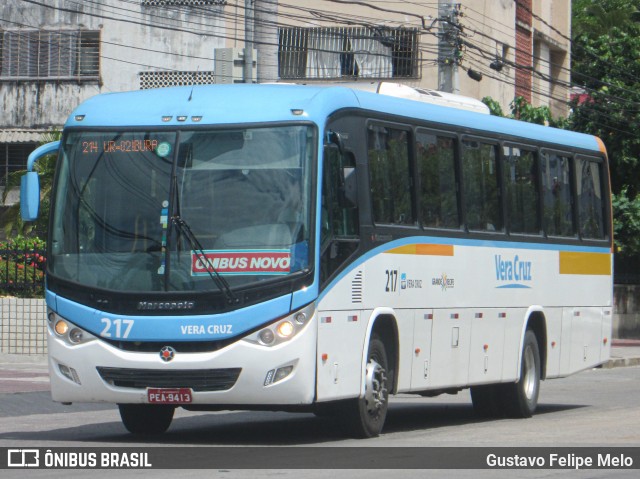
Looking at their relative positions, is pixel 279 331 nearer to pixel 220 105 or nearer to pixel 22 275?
pixel 220 105

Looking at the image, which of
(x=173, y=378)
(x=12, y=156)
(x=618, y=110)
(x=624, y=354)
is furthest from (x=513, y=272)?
(x=12, y=156)

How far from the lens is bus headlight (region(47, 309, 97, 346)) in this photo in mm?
12134

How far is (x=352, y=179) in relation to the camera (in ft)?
40.7

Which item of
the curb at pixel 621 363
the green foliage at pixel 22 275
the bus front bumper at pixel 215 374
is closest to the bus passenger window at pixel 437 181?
the bus front bumper at pixel 215 374

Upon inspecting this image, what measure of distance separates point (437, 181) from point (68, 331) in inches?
171

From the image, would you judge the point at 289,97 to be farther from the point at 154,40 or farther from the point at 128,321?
the point at 154,40

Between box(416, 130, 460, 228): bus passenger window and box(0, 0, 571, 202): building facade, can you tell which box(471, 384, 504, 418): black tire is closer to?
box(416, 130, 460, 228): bus passenger window

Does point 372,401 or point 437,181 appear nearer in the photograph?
point 372,401

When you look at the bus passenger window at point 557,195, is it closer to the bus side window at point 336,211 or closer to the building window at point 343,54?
the bus side window at point 336,211

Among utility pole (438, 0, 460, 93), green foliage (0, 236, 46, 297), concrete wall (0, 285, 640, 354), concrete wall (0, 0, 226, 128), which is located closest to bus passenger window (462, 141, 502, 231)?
concrete wall (0, 285, 640, 354)

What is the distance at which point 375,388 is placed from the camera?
12.9m

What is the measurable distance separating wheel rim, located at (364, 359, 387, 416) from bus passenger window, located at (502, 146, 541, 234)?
12.4 feet

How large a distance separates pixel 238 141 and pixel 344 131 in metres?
1.09

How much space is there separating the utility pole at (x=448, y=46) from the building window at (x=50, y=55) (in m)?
13.7
